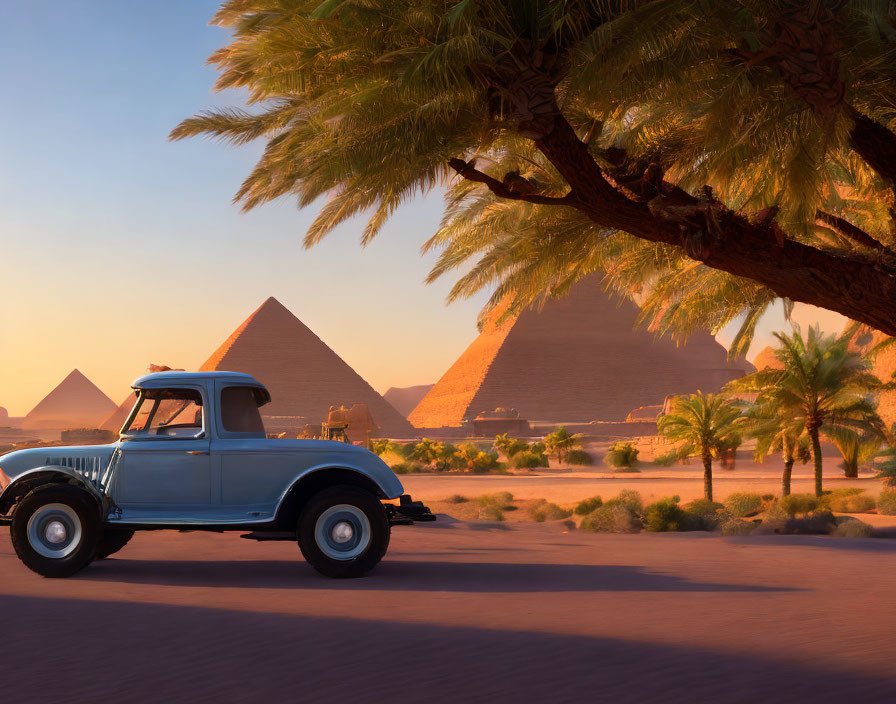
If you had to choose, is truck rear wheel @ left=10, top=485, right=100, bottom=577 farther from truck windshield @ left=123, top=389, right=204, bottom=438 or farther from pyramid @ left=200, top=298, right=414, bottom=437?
pyramid @ left=200, top=298, right=414, bottom=437

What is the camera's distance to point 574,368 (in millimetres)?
110062

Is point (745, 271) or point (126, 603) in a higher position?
point (745, 271)

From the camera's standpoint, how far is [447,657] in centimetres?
484

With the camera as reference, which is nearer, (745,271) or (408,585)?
(408,585)

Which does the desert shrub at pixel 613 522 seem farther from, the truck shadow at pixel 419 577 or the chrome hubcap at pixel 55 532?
the chrome hubcap at pixel 55 532

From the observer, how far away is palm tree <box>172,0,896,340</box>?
8008 mm

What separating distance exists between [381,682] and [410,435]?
252ft

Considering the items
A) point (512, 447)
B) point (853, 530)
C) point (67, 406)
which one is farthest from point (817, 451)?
point (67, 406)

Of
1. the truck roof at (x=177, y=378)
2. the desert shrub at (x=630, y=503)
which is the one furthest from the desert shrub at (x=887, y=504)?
the truck roof at (x=177, y=378)

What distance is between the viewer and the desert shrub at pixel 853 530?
1109 cm

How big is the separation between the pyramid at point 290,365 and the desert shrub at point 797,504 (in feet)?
258

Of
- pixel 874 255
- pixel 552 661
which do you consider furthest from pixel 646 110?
pixel 552 661

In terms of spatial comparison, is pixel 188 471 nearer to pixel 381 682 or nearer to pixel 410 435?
pixel 381 682

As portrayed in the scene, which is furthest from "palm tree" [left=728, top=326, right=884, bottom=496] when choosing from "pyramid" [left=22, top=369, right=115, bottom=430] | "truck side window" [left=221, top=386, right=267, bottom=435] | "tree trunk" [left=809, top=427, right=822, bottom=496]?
"pyramid" [left=22, top=369, right=115, bottom=430]
